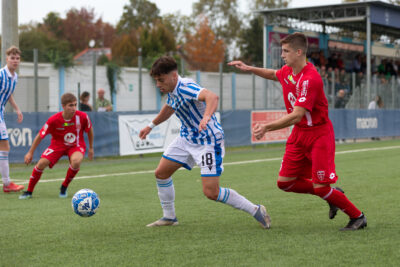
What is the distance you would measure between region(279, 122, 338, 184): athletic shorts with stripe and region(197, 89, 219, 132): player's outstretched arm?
0.91 metres

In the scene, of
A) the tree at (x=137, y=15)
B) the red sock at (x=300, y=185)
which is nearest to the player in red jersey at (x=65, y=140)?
the red sock at (x=300, y=185)

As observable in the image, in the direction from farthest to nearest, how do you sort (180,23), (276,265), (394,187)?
1. (180,23)
2. (394,187)
3. (276,265)

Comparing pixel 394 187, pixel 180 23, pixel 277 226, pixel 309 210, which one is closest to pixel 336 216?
pixel 309 210

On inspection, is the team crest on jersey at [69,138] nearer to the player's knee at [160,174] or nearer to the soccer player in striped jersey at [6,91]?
the soccer player in striped jersey at [6,91]

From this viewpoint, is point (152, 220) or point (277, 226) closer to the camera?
point (277, 226)

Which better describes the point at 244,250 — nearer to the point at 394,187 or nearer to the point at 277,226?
the point at 277,226

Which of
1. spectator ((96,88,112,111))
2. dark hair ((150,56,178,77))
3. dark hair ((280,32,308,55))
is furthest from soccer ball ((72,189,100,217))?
spectator ((96,88,112,111))

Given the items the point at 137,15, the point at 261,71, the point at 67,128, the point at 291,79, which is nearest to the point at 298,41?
the point at 291,79

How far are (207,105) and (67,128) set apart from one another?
13.2ft

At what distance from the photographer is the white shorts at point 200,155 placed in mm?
6102

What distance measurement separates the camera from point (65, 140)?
30.5 feet

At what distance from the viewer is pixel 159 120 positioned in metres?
6.70

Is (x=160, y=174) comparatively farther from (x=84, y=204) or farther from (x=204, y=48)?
(x=204, y=48)

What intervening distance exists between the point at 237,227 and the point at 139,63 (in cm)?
1280
